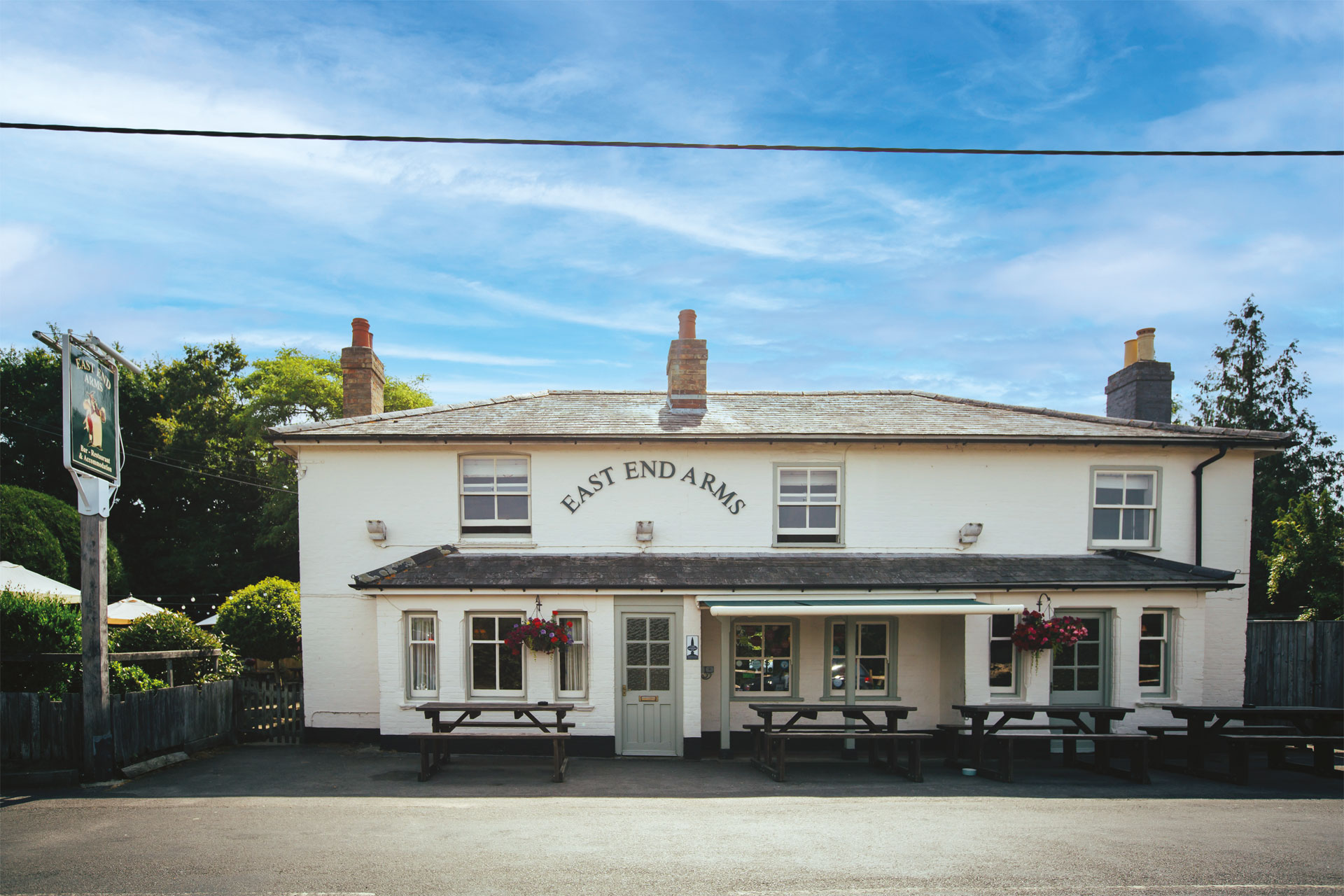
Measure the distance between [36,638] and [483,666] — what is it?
595 centimetres

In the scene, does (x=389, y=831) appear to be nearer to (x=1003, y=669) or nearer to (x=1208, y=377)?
(x=1003, y=669)

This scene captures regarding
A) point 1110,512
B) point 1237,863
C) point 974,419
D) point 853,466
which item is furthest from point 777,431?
point 1237,863

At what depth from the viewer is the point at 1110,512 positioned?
14.2 metres

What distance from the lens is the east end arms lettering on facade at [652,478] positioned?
1355cm

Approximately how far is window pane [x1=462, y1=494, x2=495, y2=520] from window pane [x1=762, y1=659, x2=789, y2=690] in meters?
5.43

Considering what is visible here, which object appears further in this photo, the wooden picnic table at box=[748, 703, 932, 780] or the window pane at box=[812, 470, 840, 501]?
the window pane at box=[812, 470, 840, 501]

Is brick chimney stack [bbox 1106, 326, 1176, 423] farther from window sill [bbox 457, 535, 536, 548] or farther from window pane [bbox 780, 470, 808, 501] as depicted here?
window sill [bbox 457, 535, 536, 548]

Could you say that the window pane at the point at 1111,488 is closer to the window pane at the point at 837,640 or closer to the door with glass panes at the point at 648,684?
the window pane at the point at 837,640

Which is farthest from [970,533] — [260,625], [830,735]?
[260,625]

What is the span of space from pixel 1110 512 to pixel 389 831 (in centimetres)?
1284

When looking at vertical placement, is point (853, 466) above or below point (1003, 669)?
above

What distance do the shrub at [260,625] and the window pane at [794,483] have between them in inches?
411

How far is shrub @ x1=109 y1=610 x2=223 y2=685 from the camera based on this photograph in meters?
12.1

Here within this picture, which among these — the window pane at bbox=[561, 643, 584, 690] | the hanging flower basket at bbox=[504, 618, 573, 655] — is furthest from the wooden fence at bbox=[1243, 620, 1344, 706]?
the hanging flower basket at bbox=[504, 618, 573, 655]
